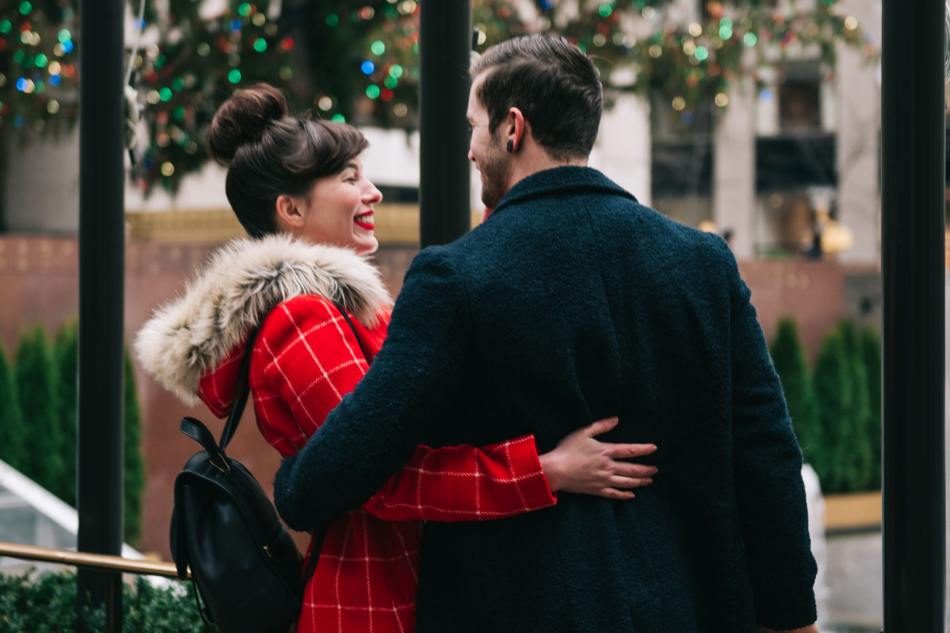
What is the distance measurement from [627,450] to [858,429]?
13.5 meters

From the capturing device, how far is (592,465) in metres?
1.58

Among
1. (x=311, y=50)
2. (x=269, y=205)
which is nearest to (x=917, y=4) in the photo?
(x=269, y=205)

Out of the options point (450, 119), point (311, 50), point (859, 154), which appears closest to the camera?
point (450, 119)

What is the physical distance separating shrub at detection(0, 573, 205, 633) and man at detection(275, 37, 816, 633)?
1740mm

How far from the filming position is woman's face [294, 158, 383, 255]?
84.3 inches

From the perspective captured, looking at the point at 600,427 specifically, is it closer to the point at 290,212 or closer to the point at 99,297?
the point at 290,212

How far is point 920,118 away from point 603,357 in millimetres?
936

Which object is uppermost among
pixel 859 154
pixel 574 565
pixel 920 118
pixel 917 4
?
pixel 859 154

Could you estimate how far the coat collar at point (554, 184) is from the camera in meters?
1.65

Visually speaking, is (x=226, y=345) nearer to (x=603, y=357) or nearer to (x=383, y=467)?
(x=383, y=467)

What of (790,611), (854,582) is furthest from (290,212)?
(854,582)

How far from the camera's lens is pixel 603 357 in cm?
159

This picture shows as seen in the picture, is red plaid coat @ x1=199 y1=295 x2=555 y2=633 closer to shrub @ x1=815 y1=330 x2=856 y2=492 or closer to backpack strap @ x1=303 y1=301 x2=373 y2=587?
backpack strap @ x1=303 y1=301 x2=373 y2=587

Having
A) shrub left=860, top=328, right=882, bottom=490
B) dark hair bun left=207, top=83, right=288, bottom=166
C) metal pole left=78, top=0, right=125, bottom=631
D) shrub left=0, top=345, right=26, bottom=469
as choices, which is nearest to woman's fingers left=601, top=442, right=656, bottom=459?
dark hair bun left=207, top=83, right=288, bottom=166
